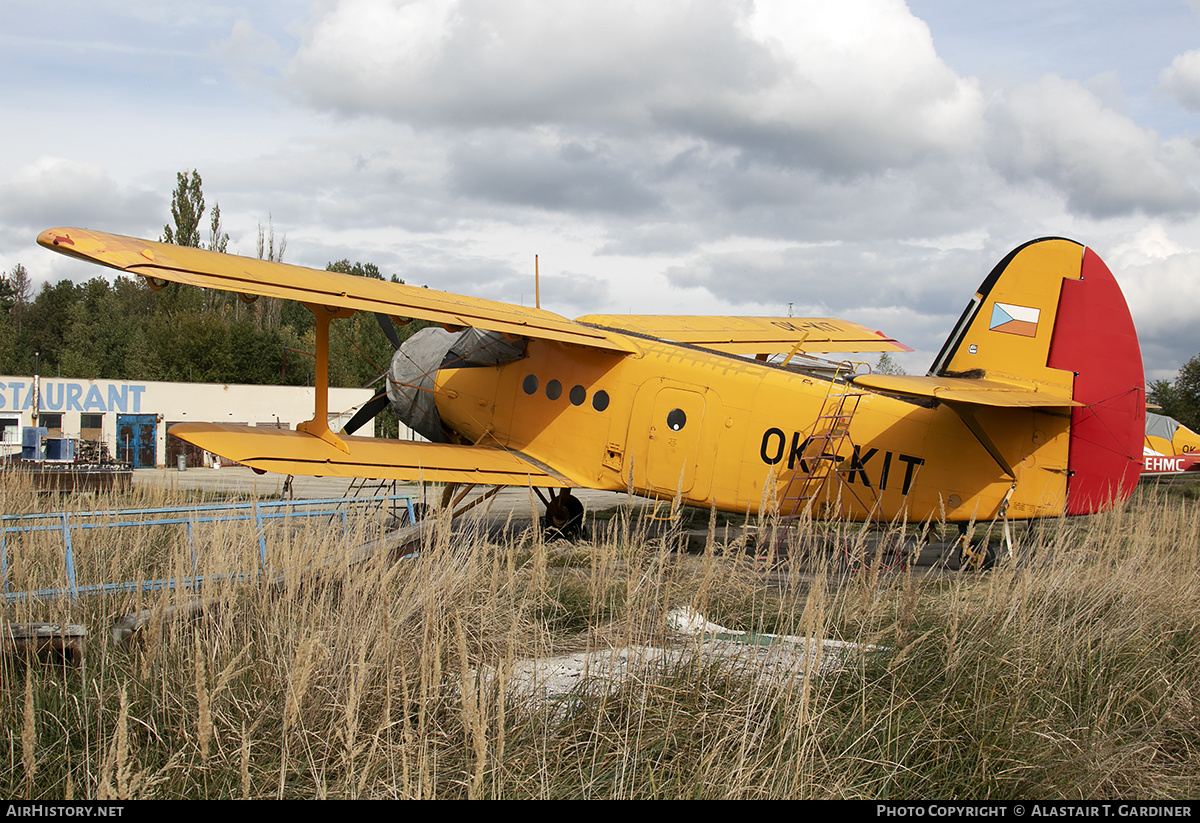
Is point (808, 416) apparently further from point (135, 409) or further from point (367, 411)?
point (135, 409)

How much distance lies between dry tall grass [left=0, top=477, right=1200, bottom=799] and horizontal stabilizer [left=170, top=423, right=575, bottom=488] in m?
4.25

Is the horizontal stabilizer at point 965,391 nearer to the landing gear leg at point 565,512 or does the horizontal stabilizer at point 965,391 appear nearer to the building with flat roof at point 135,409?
the landing gear leg at point 565,512

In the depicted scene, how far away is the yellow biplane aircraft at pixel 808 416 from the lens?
8.41 meters

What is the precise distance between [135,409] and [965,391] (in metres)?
33.6

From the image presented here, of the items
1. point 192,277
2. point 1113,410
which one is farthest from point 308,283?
point 1113,410

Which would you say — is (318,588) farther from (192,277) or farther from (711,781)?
(192,277)

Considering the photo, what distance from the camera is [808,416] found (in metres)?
8.90

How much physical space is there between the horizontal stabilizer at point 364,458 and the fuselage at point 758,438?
64cm

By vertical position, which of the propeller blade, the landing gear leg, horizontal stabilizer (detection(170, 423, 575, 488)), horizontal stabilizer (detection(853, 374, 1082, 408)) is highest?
horizontal stabilizer (detection(853, 374, 1082, 408))

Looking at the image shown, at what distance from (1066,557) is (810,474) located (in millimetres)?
3635

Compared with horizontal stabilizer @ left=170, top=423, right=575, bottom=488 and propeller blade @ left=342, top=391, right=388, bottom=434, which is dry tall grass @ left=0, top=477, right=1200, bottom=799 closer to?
horizontal stabilizer @ left=170, top=423, right=575, bottom=488

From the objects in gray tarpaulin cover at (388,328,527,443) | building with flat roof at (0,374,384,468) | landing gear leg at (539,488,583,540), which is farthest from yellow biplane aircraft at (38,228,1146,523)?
building with flat roof at (0,374,384,468)

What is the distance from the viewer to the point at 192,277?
7.06m

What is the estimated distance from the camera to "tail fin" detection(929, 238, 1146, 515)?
27.7ft
